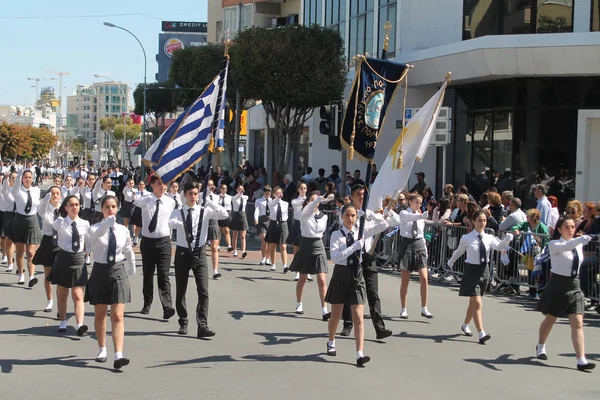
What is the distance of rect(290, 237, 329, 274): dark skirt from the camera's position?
11.1 m

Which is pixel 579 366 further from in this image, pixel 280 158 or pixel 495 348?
pixel 280 158

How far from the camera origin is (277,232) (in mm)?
15812

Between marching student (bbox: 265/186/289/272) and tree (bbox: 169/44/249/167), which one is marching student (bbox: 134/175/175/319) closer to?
marching student (bbox: 265/186/289/272)

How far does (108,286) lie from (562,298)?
476 centimetres

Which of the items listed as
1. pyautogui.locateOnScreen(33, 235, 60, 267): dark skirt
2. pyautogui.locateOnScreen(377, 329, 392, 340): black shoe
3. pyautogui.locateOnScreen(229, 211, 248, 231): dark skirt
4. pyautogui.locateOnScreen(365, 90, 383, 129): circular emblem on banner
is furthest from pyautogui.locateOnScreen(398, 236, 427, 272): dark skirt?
pyautogui.locateOnScreen(229, 211, 248, 231): dark skirt

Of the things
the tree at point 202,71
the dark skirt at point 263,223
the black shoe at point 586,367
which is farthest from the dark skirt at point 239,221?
the tree at point 202,71

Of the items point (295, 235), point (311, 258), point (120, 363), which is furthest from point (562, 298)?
point (295, 235)

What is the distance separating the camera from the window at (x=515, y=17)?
2053cm

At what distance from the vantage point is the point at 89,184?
60.3 ft

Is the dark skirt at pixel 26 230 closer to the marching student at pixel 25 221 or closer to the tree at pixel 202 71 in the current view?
the marching student at pixel 25 221

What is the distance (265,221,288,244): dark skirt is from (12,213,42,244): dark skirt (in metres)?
4.68

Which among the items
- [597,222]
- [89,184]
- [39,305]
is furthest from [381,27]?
[39,305]

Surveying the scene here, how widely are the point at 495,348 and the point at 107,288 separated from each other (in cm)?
453

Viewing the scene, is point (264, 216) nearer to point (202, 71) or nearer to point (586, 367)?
point (586, 367)
